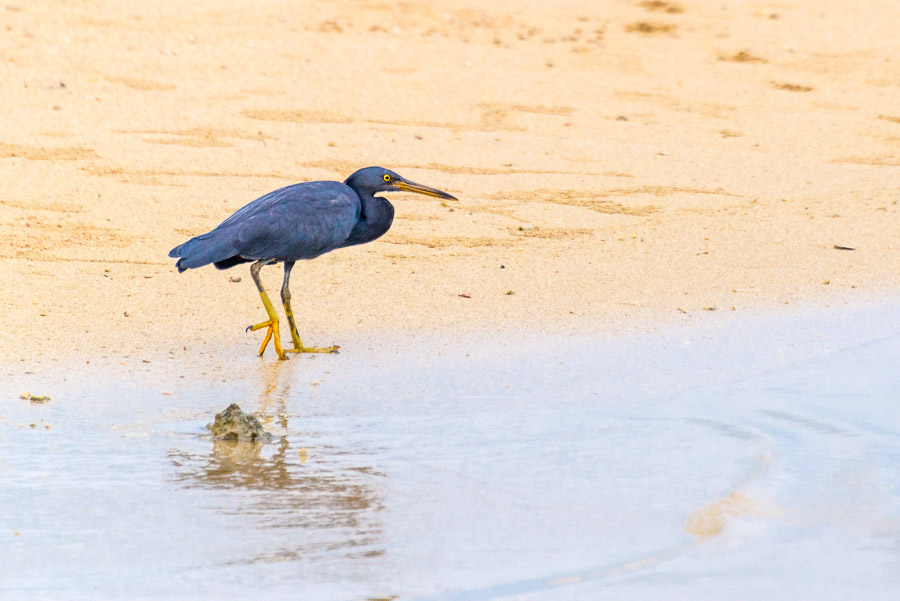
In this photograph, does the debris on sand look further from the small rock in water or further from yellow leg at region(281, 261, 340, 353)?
yellow leg at region(281, 261, 340, 353)

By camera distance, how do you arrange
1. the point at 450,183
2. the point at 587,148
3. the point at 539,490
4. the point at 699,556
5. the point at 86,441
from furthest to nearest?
the point at 587,148, the point at 450,183, the point at 86,441, the point at 539,490, the point at 699,556

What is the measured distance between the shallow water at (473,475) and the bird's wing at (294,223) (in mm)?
495

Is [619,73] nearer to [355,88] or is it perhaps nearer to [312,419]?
[355,88]

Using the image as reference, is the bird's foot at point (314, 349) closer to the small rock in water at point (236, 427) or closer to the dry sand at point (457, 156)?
the dry sand at point (457, 156)

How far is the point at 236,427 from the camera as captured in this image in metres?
4.07

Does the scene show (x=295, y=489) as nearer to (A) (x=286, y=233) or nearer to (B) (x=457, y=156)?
(A) (x=286, y=233)

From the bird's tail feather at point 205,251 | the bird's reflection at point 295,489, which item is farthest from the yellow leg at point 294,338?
the bird's reflection at point 295,489

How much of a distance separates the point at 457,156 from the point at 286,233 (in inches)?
132

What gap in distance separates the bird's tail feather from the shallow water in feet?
1.39

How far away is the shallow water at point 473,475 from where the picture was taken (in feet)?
10.3

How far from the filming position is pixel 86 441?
4082 millimetres

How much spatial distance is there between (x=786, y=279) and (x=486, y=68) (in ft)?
15.5

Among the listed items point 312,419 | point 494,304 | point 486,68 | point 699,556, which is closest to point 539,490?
point 699,556

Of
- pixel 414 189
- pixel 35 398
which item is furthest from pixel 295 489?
pixel 414 189
